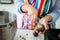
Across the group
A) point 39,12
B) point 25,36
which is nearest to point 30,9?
point 39,12

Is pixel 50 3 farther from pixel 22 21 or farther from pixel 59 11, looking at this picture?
pixel 22 21

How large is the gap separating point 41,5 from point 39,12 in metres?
0.04

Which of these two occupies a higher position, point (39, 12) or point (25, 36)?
point (39, 12)

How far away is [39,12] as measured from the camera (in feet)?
2.67

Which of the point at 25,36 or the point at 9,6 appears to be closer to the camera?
the point at 25,36

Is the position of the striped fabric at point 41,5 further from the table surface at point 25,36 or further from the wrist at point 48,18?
the table surface at point 25,36

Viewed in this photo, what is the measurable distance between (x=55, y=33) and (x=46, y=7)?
0.72 ft

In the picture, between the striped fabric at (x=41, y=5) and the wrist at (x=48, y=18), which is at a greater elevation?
the striped fabric at (x=41, y=5)

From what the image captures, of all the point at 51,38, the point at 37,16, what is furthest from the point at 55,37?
the point at 37,16

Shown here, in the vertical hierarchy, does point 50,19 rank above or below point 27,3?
below

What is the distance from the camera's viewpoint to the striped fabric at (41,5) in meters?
0.79

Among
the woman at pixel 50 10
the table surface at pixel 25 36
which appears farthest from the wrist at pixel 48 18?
the table surface at pixel 25 36

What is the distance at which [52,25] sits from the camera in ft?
2.77

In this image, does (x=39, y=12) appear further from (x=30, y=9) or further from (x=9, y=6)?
(x=9, y=6)
